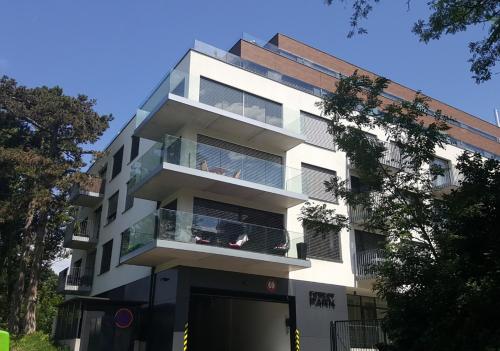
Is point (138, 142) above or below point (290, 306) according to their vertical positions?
above

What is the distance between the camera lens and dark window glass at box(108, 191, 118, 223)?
25061 mm

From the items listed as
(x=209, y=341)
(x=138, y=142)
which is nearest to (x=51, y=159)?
(x=138, y=142)

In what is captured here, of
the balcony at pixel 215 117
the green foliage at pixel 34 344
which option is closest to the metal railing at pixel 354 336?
the balcony at pixel 215 117

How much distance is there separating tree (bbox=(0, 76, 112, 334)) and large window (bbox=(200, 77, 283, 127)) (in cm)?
998

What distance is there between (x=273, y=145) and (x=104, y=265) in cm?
1107

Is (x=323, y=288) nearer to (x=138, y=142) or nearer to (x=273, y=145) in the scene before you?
(x=273, y=145)

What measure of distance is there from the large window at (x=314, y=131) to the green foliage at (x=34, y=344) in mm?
13835

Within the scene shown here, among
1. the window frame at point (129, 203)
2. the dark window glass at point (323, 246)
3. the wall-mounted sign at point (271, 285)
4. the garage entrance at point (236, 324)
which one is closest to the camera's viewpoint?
the wall-mounted sign at point (271, 285)

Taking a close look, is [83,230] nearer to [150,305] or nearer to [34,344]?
[34,344]

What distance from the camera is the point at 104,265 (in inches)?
960

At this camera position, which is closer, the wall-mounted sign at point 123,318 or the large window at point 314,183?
the wall-mounted sign at point 123,318

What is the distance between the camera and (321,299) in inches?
767

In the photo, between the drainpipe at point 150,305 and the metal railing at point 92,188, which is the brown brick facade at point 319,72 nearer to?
the metal railing at point 92,188

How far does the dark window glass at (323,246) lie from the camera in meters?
20.0
